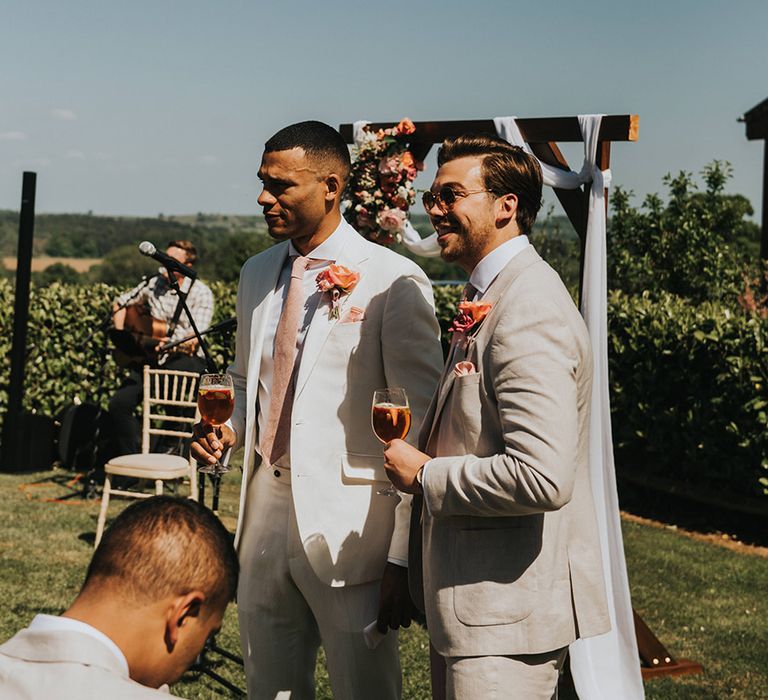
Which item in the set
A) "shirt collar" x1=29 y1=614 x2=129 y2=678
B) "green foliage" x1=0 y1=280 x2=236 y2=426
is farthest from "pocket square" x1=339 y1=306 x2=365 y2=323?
"green foliage" x1=0 y1=280 x2=236 y2=426

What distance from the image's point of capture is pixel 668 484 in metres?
9.49

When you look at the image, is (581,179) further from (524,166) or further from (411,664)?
(411,664)

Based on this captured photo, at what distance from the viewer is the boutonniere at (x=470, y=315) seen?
106 inches

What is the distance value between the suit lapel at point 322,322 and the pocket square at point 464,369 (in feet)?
2.57

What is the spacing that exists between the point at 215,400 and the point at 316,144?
962 mm

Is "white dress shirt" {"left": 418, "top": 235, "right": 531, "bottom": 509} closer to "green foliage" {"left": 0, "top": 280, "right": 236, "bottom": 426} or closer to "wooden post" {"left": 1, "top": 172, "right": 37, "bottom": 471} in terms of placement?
"wooden post" {"left": 1, "top": 172, "right": 37, "bottom": 471}

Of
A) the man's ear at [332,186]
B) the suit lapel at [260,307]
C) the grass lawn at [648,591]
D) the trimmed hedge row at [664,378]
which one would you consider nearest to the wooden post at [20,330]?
the trimmed hedge row at [664,378]

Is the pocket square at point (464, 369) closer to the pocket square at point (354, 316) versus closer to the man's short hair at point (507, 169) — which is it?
the man's short hair at point (507, 169)

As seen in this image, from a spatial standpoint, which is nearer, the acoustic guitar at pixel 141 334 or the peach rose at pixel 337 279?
the peach rose at pixel 337 279

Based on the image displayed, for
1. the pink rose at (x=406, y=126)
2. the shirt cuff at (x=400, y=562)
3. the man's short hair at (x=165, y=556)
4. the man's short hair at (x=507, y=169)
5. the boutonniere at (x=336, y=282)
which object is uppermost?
the pink rose at (x=406, y=126)

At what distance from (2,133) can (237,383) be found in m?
93.6

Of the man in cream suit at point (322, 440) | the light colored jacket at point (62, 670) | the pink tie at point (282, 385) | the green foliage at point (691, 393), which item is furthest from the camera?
the green foliage at point (691, 393)

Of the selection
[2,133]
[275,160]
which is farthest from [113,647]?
[2,133]

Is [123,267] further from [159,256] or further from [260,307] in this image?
[260,307]
